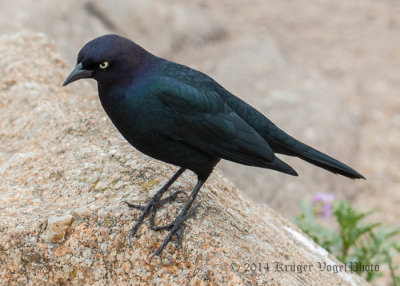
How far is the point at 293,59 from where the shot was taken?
26.4 feet

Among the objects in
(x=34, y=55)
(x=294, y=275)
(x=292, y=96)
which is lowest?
(x=294, y=275)

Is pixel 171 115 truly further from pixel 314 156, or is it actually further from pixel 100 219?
pixel 314 156

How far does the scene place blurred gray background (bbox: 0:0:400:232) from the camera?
6.39 meters

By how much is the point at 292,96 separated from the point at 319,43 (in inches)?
71.6

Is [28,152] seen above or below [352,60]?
below

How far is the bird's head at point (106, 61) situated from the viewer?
3.01m

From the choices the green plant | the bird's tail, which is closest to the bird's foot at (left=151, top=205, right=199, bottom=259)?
the bird's tail

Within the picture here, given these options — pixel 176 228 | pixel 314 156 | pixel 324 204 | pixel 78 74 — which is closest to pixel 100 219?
pixel 176 228

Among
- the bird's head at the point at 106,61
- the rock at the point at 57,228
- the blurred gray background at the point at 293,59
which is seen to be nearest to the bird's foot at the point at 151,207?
the rock at the point at 57,228

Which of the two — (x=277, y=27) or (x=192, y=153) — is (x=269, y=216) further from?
(x=277, y=27)

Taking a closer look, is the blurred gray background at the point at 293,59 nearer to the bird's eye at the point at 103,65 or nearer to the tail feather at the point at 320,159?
the tail feather at the point at 320,159

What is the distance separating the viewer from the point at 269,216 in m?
4.25

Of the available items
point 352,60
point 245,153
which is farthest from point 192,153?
point 352,60

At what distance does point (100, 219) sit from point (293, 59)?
540 cm
